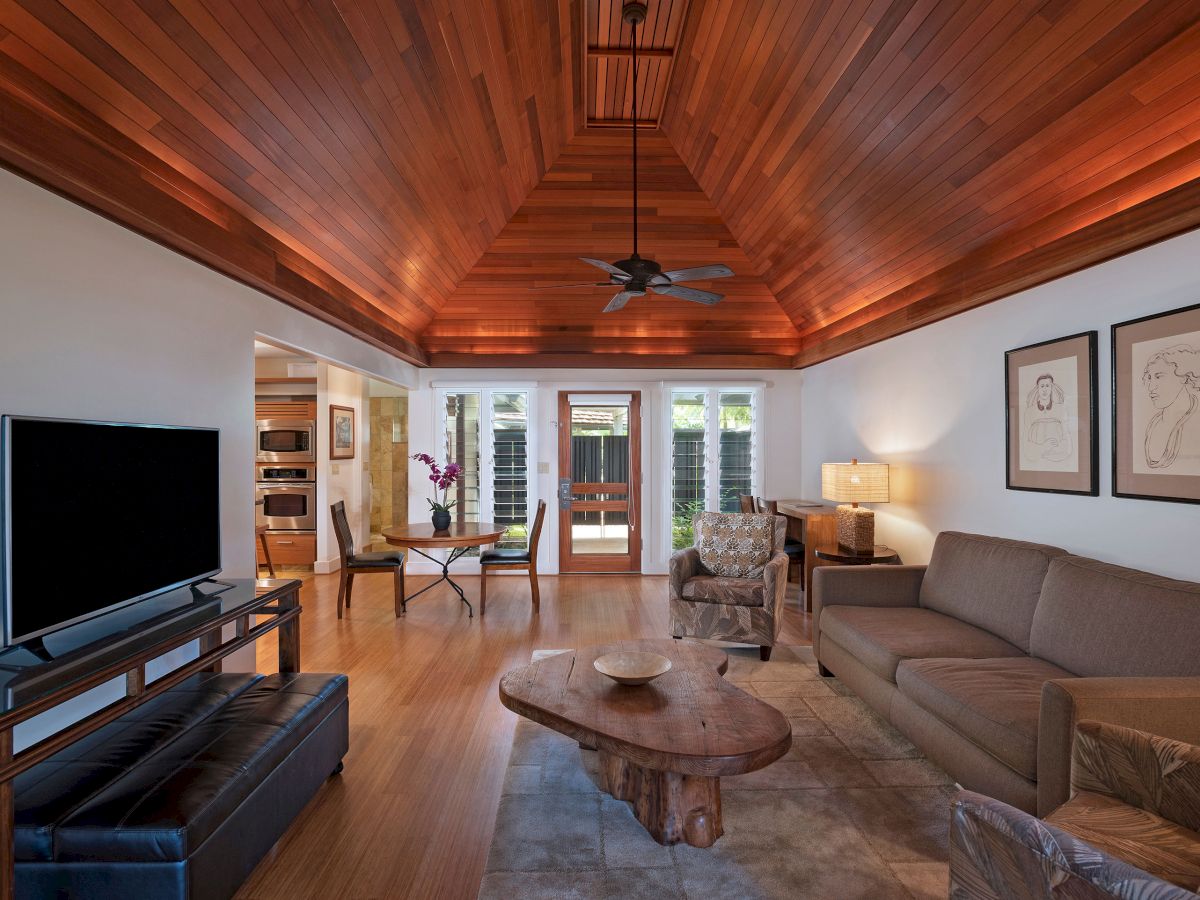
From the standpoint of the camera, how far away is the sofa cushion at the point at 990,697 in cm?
201

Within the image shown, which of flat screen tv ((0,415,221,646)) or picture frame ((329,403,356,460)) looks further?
picture frame ((329,403,356,460))

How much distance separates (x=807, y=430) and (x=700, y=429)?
1.19m

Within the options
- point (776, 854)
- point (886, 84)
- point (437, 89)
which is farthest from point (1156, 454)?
point (437, 89)

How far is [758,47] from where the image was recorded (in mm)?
3258

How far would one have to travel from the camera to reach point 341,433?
7.09m

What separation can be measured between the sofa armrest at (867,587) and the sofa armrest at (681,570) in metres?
0.94

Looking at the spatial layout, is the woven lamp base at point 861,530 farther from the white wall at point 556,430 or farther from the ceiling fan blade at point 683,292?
the white wall at point 556,430

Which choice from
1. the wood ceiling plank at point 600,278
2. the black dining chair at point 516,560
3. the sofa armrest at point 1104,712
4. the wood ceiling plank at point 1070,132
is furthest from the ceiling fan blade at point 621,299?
the sofa armrest at point 1104,712

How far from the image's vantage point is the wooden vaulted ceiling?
2.12 m

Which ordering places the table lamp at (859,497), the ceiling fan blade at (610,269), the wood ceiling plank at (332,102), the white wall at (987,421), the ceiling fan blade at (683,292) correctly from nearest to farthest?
the wood ceiling plank at (332,102)
the white wall at (987,421)
the ceiling fan blade at (610,269)
the ceiling fan blade at (683,292)
the table lamp at (859,497)

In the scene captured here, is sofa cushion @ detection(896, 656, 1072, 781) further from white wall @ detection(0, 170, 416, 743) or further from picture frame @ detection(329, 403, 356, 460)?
picture frame @ detection(329, 403, 356, 460)

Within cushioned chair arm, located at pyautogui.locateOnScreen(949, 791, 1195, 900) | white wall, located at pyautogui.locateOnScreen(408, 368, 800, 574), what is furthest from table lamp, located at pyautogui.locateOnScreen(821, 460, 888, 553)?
cushioned chair arm, located at pyautogui.locateOnScreen(949, 791, 1195, 900)

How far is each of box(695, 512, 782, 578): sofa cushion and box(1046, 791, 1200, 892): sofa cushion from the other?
8.99ft

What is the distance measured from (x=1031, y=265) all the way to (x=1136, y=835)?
285 cm
